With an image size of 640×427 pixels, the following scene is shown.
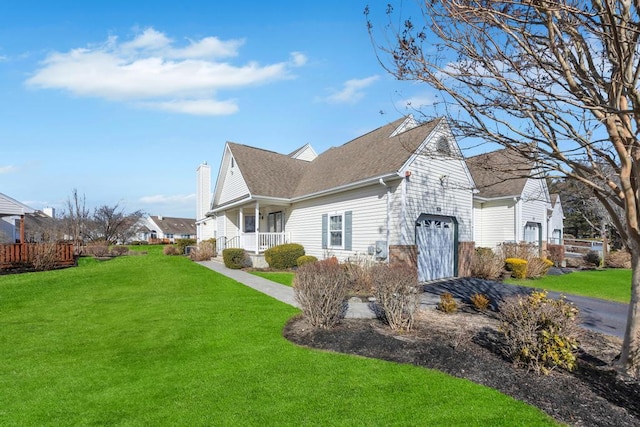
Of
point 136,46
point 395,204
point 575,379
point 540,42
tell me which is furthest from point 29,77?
point 575,379

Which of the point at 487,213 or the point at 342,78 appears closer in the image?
the point at 342,78

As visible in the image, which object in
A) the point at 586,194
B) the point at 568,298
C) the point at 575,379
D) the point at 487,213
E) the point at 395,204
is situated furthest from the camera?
the point at 487,213

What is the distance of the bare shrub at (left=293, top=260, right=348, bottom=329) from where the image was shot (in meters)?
6.43

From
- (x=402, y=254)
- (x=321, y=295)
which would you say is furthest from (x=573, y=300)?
(x=321, y=295)

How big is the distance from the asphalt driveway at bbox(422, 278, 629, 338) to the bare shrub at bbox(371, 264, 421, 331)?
86.9 inches

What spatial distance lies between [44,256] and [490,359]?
64.5ft

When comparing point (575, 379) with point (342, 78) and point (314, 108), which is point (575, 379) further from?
point (314, 108)

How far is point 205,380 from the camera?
14.9 ft

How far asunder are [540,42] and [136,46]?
1050 cm

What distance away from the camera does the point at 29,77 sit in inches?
408

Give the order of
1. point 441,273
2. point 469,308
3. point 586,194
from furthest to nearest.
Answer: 1. point 441,273
2. point 469,308
3. point 586,194

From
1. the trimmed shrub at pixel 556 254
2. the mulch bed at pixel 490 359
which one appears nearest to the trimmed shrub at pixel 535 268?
the trimmed shrub at pixel 556 254

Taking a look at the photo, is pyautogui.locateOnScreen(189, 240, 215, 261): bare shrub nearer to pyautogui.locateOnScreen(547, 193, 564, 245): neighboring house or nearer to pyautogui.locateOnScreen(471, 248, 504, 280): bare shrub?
pyautogui.locateOnScreen(471, 248, 504, 280): bare shrub

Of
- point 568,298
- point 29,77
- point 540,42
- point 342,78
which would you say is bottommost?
point 568,298
